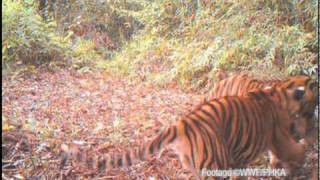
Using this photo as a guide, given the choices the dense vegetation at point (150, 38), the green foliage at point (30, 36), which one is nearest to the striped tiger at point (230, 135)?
the dense vegetation at point (150, 38)

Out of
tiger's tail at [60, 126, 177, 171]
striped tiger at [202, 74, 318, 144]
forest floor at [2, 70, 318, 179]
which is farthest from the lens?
striped tiger at [202, 74, 318, 144]

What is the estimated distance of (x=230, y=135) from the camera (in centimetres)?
138

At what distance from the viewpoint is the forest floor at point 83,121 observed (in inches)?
53.7

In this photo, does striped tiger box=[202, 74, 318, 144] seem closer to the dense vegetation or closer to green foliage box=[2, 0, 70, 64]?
the dense vegetation

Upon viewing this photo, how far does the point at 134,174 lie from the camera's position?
54.8 inches

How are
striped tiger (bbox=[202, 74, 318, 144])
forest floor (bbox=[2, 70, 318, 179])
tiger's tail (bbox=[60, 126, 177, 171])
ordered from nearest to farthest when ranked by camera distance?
1. tiger's tail (bbox=[60, 126, 177, 171])
2. forest floor (bbox=[2, 70, 318, 179])
3. striped tiger (bbox=[202, 74, 318, 144])

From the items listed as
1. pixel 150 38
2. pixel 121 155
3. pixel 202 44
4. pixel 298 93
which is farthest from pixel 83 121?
pixel 298 93

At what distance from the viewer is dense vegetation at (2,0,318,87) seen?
5.05 feet

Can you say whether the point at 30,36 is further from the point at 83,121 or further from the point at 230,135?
the point at 230,135

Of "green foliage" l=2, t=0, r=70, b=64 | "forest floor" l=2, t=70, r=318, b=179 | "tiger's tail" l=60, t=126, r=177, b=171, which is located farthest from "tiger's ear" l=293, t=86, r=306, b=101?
"green foliage" l=2, t=0, r=70, b=64

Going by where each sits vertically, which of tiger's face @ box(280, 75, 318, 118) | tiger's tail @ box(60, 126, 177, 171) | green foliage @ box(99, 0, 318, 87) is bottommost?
tiger's tail @ box(60, 126, 177, 171)

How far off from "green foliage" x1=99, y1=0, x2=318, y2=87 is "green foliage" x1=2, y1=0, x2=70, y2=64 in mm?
165

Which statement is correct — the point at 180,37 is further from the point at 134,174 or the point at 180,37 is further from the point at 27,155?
the point at 27,155

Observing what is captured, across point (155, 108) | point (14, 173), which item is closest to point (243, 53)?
point (155, 108)
